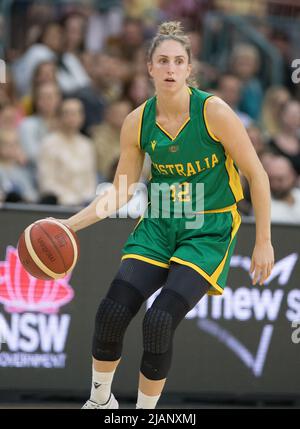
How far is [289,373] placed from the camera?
299 inches

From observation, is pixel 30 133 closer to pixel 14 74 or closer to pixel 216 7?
pixel 14 74

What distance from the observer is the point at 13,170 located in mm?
8703

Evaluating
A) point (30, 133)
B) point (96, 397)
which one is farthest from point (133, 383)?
point (30, 133)

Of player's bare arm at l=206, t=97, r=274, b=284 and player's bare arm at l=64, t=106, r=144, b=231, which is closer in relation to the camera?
player's bare arm at l=206, t=97, r=274, b=284

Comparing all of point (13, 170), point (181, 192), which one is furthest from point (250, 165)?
point (13, 170)

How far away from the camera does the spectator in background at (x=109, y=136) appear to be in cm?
964

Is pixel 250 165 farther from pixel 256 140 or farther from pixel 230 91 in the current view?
pixel 230 91

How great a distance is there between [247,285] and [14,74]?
416 centimetres

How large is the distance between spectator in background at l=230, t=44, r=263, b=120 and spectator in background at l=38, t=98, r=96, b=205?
2.73 metres

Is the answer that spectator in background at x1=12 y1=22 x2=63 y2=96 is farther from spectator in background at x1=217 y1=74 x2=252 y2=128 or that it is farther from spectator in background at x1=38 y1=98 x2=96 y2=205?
spectator in background at x1=217 y1=74 x2=252 y2=128

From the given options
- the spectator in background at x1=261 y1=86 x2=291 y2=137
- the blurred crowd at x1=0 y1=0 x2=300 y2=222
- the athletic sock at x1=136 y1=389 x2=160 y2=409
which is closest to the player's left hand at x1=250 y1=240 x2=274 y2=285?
the athletic sock at x1=136 y1=389 x2=160 y2=409

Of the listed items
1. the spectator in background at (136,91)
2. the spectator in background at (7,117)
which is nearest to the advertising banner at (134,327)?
the spectator in background at (7,117)

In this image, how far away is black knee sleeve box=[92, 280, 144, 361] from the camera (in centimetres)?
502

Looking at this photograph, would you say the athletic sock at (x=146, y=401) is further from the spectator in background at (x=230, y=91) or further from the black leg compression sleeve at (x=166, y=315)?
the spectator in background at (x=230, y=91)
